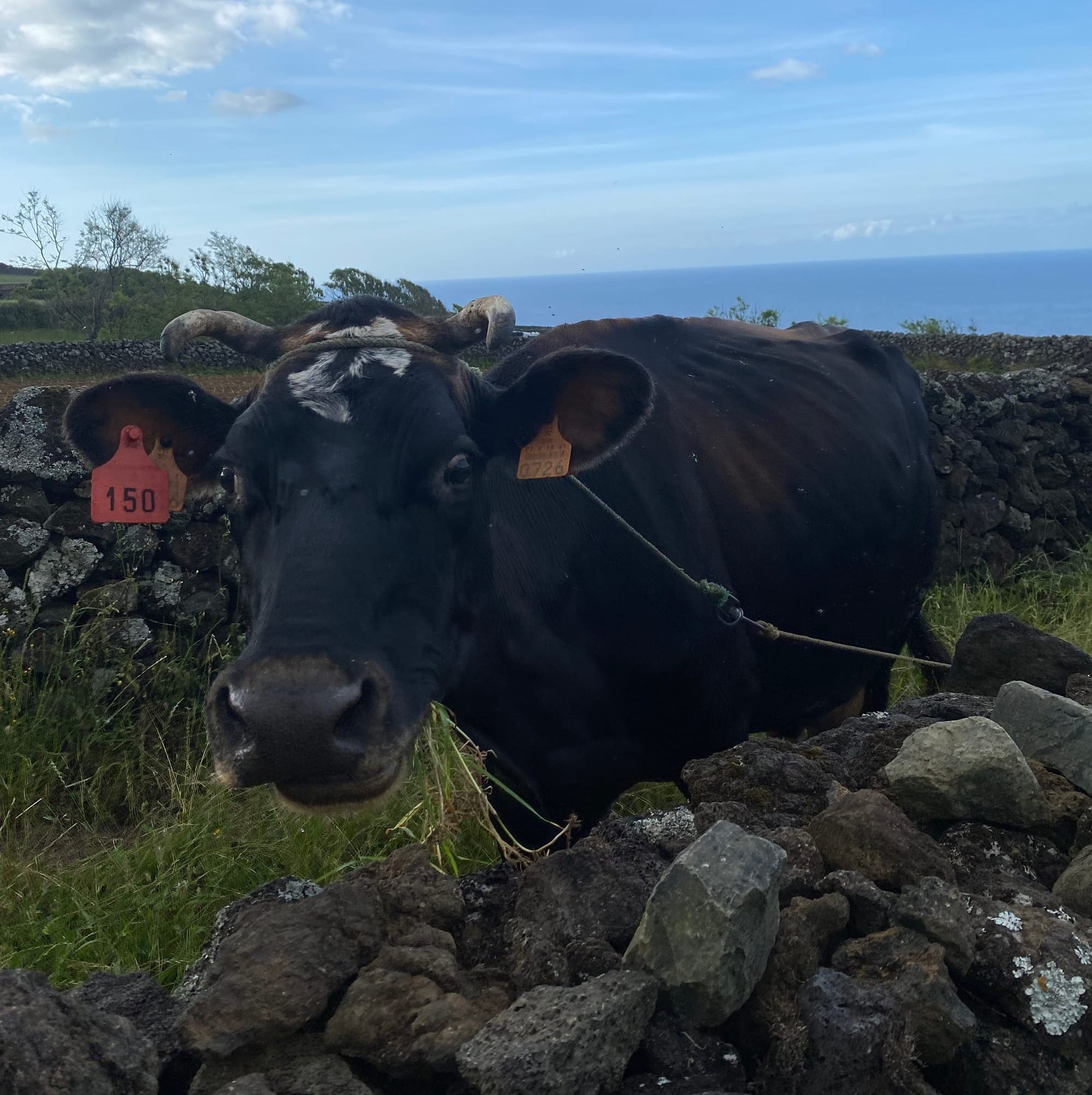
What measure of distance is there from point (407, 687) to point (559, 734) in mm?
957

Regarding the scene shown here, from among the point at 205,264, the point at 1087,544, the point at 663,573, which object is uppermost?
the point at 205,264

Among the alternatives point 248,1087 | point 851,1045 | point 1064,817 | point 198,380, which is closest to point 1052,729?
point 1064,817

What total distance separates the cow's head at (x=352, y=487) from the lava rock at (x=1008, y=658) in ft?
4.76

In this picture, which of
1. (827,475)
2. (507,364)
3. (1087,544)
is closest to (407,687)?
(507,364)

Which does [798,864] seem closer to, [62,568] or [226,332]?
[226,332]

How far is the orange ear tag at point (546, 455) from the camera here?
3.15m

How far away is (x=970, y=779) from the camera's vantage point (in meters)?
2.34

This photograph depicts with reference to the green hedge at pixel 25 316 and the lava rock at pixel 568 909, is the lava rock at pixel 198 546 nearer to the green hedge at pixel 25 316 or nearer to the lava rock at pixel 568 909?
the lava rock at pixel 568 909

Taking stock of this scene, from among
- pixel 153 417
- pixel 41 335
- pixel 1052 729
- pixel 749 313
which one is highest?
pixel 749 313

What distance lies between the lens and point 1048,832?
245 cm

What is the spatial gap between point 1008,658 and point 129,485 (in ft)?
9.67

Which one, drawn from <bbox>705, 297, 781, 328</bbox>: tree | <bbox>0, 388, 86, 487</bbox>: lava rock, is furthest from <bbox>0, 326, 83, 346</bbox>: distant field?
<bbox>0, 388, 86, 487</bbox>: lava rock

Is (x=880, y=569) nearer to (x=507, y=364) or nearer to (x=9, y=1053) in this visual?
(x=507, y=364)

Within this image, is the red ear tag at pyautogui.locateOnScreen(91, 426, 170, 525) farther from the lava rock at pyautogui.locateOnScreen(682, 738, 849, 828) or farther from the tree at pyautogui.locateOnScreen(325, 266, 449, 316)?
the tree at pyautogui.locateOnScreen(325, 266, 449, 316)
